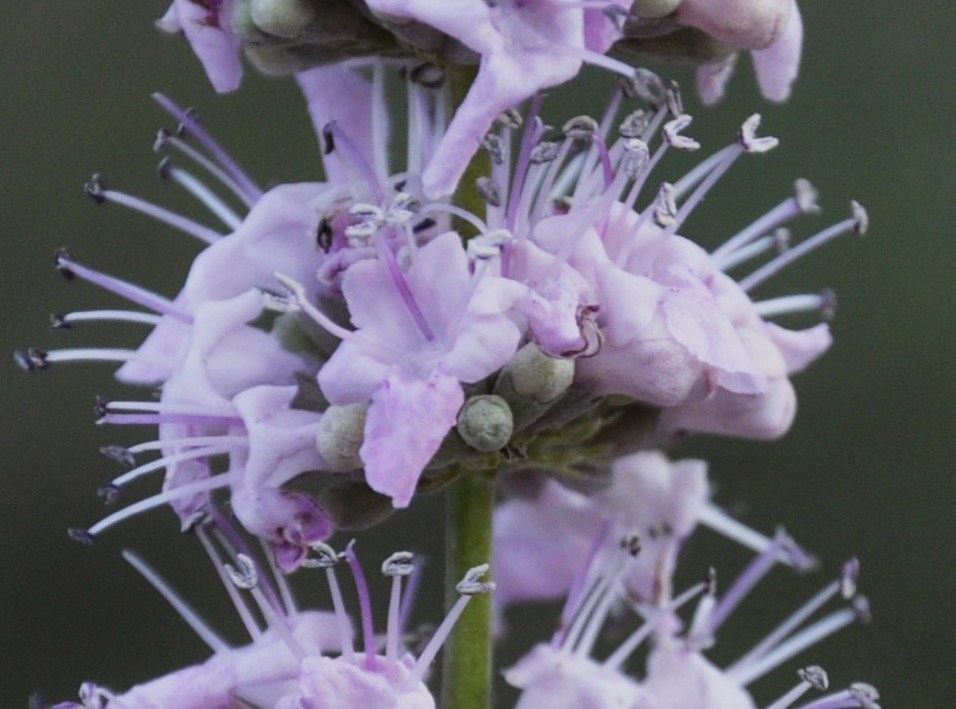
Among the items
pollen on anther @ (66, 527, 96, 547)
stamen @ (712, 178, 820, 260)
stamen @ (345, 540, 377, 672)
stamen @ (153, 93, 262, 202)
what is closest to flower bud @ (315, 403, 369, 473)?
stamen @ (345, 540, 377, 672)

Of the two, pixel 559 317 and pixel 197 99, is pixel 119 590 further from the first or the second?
pixel 559 317

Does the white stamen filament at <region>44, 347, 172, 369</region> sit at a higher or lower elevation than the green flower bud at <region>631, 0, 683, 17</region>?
lower

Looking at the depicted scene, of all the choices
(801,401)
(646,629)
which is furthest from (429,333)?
(801,401)

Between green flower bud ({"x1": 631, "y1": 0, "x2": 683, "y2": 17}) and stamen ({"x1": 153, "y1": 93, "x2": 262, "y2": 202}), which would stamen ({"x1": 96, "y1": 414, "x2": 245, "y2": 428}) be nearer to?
stamen ({"x1": 153, "y1": 93, "x2": 262, "y2": 202})

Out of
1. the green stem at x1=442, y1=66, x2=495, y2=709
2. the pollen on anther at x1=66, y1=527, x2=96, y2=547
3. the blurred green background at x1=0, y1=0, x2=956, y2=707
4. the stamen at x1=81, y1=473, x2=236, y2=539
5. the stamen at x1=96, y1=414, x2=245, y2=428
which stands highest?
the stamen at x1=96, y1=414, x2=245, y2=428

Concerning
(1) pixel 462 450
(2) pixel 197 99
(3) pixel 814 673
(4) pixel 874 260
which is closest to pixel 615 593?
(3) pixel 814 673

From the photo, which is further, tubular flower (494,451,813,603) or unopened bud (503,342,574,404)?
tubular flower (494,451,813,603)

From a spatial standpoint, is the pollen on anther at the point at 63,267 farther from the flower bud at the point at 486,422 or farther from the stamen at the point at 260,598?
the flower bud at the point at 486,422
